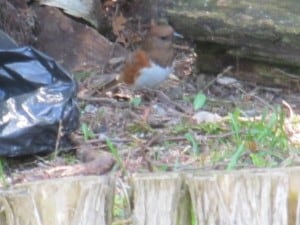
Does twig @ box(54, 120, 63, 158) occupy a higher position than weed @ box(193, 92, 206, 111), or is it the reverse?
weed @ box(193, 92, 206, 111)

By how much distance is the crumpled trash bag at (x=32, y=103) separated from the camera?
3.81 meters

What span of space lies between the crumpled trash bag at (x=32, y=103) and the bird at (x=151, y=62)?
119cm

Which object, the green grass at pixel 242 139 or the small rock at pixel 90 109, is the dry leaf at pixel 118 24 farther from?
the green grass at pixel 242 139

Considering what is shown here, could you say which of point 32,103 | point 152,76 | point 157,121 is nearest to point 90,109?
point 157,121

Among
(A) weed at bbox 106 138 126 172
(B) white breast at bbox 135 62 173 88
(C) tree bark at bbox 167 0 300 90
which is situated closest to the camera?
(A) weed at bbox 106 138 126 172

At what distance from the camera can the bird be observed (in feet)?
17.0

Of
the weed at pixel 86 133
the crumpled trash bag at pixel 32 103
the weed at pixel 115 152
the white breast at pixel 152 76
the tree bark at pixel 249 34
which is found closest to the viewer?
the weed at pixel 115 152

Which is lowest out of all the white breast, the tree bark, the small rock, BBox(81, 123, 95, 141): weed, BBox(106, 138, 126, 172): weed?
BBox(106, 138, 126, 172): weed

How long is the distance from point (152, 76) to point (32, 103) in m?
1.40

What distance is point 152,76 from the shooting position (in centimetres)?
516

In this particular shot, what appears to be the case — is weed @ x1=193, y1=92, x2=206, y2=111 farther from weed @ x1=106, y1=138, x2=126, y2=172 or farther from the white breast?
weed @ x1=106, y1=138, x2=126, y2=172

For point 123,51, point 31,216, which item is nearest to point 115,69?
point 123,51

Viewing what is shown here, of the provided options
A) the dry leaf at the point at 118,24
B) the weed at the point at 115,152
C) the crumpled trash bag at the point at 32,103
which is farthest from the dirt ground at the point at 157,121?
the dry leaf at the point at 118,24

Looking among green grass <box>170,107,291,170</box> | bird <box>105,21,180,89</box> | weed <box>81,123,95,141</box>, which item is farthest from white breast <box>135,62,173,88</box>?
weed <box>81,123,95,141</box>
